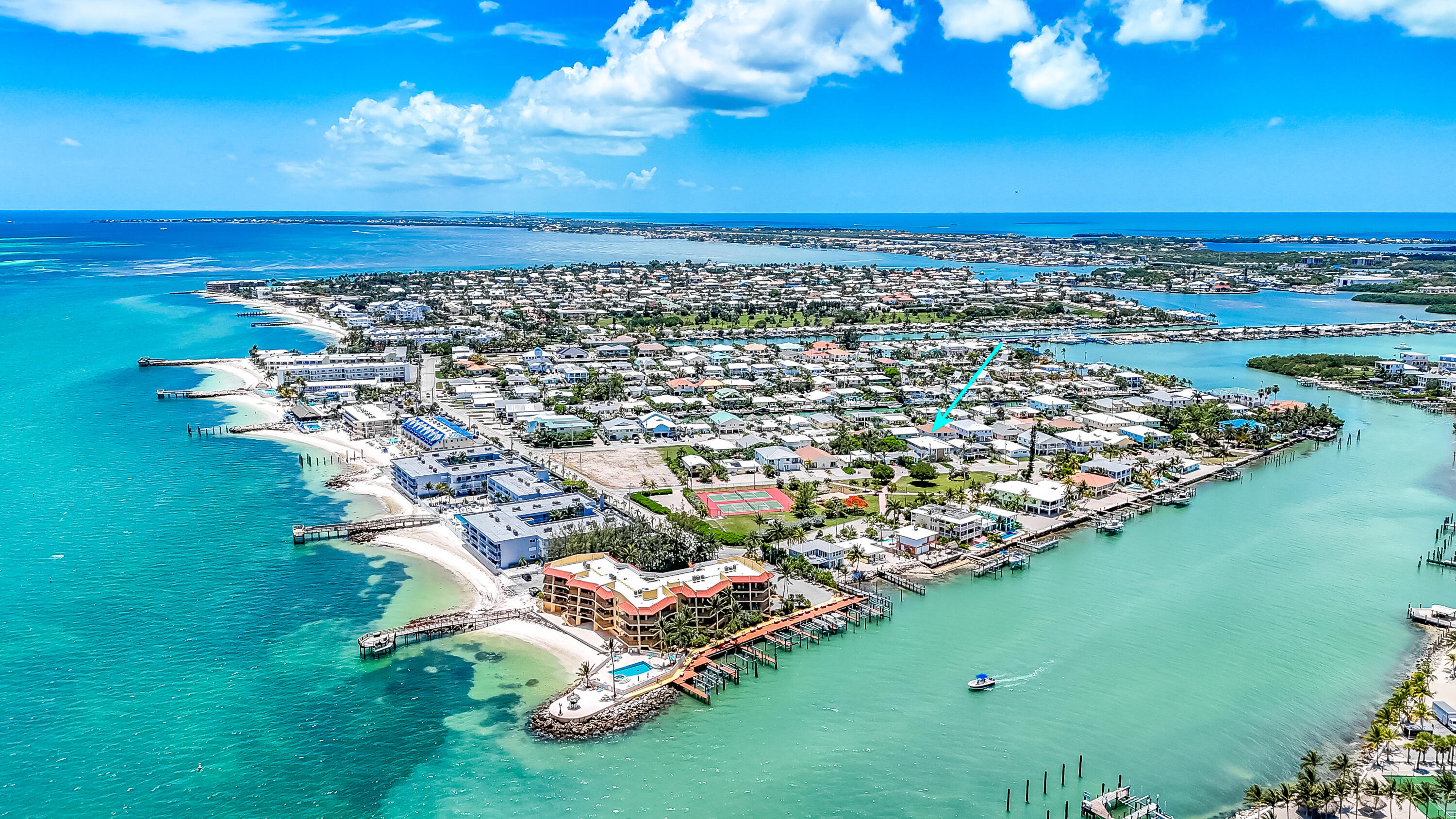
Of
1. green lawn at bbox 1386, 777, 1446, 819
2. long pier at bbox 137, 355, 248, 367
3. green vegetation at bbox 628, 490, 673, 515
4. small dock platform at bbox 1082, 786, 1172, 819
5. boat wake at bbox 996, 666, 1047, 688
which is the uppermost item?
long pier at bbox 137, 355, 248, 367

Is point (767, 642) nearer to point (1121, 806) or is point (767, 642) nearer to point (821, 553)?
point (821, 553)

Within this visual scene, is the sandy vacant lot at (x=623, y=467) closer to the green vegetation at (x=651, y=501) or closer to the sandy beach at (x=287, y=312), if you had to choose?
the green vegetation at (x=651, y=501)

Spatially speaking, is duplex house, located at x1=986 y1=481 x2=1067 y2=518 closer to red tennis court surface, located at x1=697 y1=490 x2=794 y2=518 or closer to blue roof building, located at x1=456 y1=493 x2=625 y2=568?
red tennis court surface, located at x1=697 y1=490 x2=794 y2=518

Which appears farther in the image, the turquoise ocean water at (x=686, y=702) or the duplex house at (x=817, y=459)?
the duplex house at (x=817, y=459)

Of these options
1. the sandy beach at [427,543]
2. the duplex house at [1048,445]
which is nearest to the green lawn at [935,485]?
the duplex house at [1048,445]

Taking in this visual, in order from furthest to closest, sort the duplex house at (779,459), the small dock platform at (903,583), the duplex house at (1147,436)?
1. the duplex house at (1147,436)
2. the duplex house at (779,459)
3. the small dock platform at (903,583)

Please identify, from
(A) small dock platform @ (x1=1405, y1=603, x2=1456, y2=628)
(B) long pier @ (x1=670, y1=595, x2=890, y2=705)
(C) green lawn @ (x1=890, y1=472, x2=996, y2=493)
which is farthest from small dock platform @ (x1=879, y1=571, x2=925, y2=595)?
(A) small dock platform @ (x1=1405, y1=603, x2=1456, y2=628)
